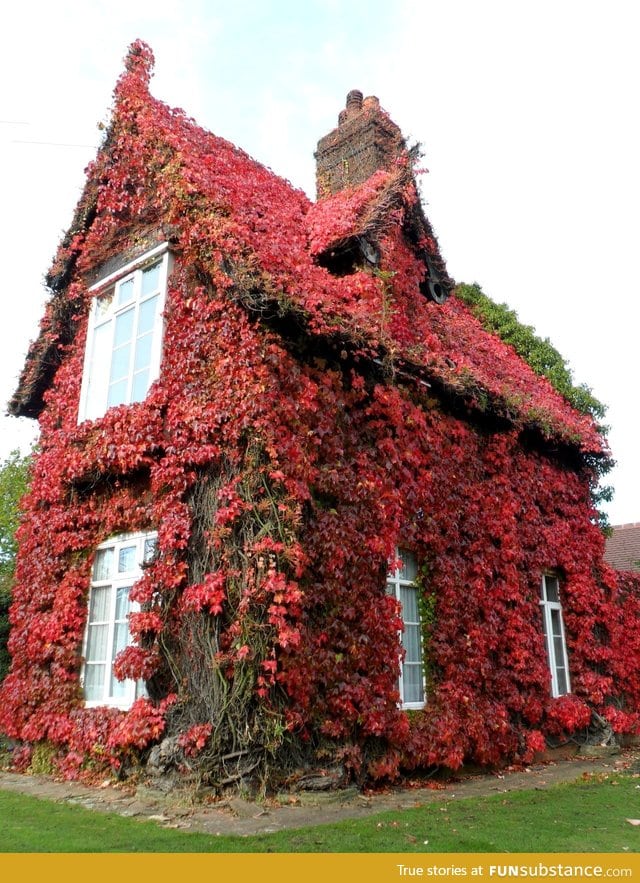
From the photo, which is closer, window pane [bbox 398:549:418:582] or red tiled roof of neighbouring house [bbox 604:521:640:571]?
window pane [bbox 398:549:418:582]

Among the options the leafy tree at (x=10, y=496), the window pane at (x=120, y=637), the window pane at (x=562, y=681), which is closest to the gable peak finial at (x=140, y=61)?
the window pane at (x=120, y=637)

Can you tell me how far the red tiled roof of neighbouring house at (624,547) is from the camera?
23359mm

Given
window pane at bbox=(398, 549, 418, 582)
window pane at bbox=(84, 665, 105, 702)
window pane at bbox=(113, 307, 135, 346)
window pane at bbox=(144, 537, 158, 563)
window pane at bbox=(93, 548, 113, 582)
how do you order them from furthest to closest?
window pane at bbox=(113, 307, 135, 346) → window pane at bbox=(398, 549, 418, 582) → window pane at bbox=(93, 548, 113, 582) → window pane at bbox=(84, 665, 105, 702) → window pane at bbox=(144, 537, 158, 563)

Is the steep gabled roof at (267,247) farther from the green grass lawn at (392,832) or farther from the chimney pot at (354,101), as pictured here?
the green grass lawn at (392,832)

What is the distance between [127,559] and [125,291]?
3888 millimetres

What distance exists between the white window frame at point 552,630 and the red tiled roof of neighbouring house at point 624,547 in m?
11.0

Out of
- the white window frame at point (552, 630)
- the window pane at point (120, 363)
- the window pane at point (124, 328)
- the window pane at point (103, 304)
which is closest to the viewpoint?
the window pane at point (120, 363)

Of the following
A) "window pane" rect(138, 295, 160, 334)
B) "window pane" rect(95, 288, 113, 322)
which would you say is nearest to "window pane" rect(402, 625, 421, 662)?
"window pane" rect(138, 295, 160, 334)

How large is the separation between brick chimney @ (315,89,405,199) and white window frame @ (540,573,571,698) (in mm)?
7726

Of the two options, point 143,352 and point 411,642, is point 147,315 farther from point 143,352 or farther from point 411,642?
point 411,642

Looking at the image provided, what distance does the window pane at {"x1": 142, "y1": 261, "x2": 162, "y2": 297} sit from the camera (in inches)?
398

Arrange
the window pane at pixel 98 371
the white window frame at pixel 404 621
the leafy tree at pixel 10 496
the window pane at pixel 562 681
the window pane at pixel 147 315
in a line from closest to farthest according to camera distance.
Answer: the white window frame at pixel 404 621
the window pane at pixel 147 315
the window pane at pixel 98 371
the window pane at pixel 562 681
the leafy tree at pixel 10 496

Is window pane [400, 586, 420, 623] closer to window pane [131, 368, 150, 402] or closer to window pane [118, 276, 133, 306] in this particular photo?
window pane [131, 368, 150, 402]

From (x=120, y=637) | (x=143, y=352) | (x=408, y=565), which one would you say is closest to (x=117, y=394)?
(x=143, y=352)
